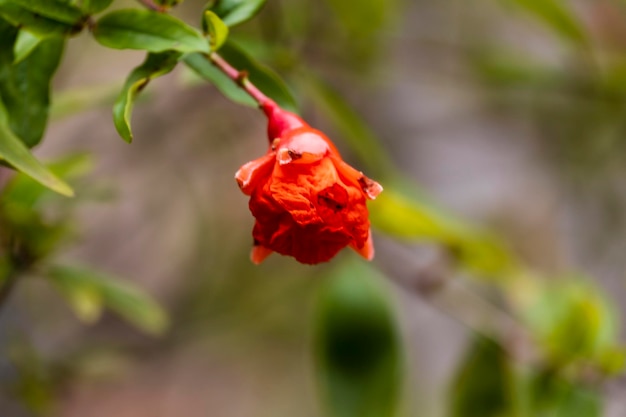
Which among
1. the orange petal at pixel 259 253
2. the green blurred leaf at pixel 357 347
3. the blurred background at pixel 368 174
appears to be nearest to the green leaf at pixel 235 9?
the orange petal at pixel 259 253

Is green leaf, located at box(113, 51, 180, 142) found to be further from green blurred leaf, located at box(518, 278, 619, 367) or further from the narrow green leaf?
green blurred leaf, located at box(518, 278, 619, 367)

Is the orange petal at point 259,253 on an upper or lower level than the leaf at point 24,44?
lower

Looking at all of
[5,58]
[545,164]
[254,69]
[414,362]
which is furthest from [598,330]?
[545,164]

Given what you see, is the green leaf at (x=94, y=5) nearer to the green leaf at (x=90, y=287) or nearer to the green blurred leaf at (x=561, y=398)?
the green leaf at (x=90, y=287)

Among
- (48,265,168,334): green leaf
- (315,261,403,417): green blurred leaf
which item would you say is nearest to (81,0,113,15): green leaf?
(48,265,168,334): green leaf

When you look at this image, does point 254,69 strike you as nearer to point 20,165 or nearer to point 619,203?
point 20,165
